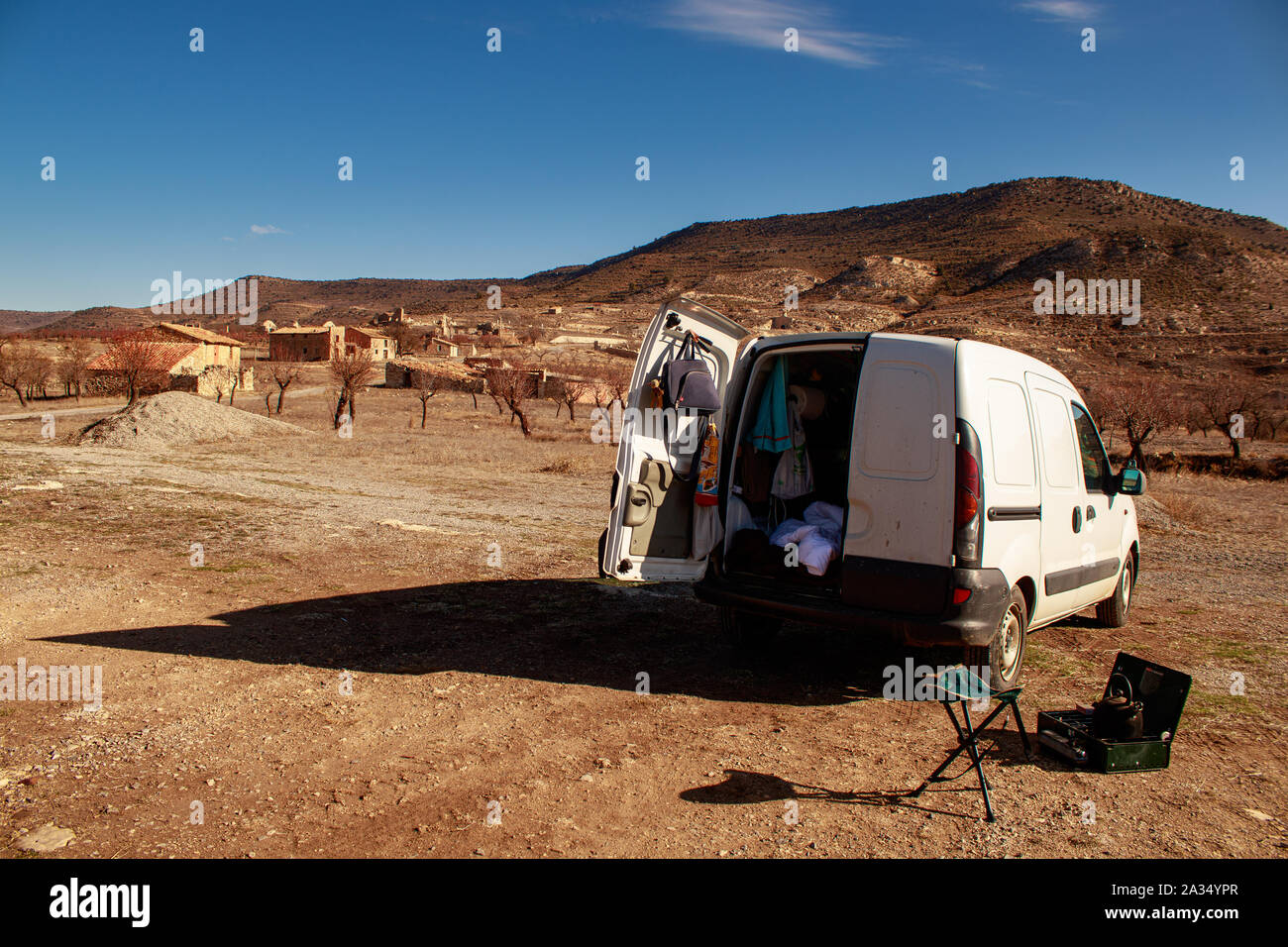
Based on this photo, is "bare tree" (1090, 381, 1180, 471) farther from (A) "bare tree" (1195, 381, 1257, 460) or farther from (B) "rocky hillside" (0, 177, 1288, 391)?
(B) "rocky hillside" (0, 177, 1288, 391)

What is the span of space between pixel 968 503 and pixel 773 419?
1.75 meters

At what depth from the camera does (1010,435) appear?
16.3 feet

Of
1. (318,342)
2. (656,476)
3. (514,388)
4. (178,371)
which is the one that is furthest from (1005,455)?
(318,342)

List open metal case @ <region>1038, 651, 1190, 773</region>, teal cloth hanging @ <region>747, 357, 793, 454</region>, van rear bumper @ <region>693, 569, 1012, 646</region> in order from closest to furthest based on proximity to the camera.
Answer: open metal case @ <region>1038, 651, 1190, 773</region> < van rear bumper @ <region>693, 569, 1012, 646</region> < teal cloth hanging @ <region>747, 357, 793, 454</region>

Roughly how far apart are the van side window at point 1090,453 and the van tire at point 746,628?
8.80 ft

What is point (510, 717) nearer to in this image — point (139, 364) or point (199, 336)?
point (139, 364)

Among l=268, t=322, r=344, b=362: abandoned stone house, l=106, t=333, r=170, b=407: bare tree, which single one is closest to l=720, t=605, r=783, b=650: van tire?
l=106, t=333, r=170, b=407: bare tree

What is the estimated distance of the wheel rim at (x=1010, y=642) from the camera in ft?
16.8

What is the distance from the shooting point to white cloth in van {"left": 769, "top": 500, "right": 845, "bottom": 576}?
526 centimetres

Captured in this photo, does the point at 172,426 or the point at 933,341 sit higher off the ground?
the point at 933,341

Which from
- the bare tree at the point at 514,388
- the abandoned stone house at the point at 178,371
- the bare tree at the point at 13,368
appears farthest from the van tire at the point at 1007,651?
the bare tree at the point at 13,368

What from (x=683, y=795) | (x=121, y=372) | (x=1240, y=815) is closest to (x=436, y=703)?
(x=683, y=795)

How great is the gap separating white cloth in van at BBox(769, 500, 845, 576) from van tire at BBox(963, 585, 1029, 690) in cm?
105
